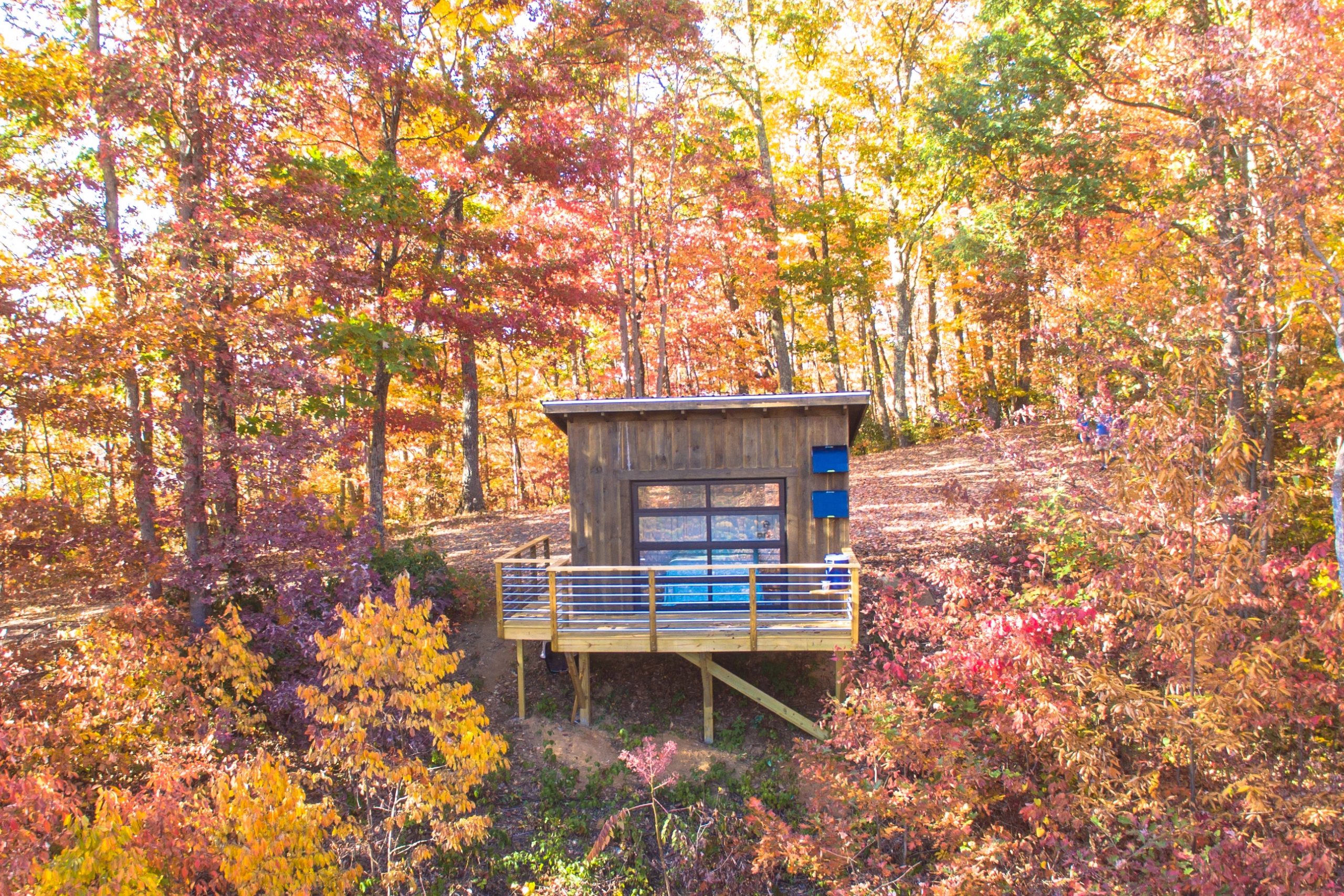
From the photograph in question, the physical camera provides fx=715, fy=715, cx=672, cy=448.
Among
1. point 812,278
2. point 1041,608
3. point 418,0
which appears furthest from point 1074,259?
point 418,0

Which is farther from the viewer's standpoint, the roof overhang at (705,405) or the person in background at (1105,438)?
the roof overhang at (705,405)

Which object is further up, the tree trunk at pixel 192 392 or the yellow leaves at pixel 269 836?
the tree trunk at pixel 192 392

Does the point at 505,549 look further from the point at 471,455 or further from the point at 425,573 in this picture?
the point at 471,455

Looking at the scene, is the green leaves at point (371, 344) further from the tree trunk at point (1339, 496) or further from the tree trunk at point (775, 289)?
the tree trunk at point (775, 289)

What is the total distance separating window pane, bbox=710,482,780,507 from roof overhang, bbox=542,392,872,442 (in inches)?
37.3

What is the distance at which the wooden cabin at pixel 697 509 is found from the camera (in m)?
8.63

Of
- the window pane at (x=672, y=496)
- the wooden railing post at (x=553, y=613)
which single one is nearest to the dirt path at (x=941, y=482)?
the window pane at (x=672, y=496)

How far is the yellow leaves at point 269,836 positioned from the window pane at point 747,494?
209 inches

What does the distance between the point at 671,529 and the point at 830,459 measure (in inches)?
86.1

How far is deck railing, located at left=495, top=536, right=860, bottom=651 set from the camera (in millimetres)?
7926

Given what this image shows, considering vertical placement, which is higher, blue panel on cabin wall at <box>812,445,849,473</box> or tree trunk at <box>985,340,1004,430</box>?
tree trunk at <box>985,340,1004,430</box>

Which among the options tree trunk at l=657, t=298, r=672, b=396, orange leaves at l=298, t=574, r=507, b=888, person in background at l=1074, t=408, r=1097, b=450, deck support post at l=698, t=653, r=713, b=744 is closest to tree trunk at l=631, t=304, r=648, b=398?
tree trunk at l=657, t=298, r=672, b=396

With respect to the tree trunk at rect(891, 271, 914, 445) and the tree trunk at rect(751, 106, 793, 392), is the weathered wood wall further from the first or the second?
the tree trunk at rect(891, 271, 914, 445)

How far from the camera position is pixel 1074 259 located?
1344cm
